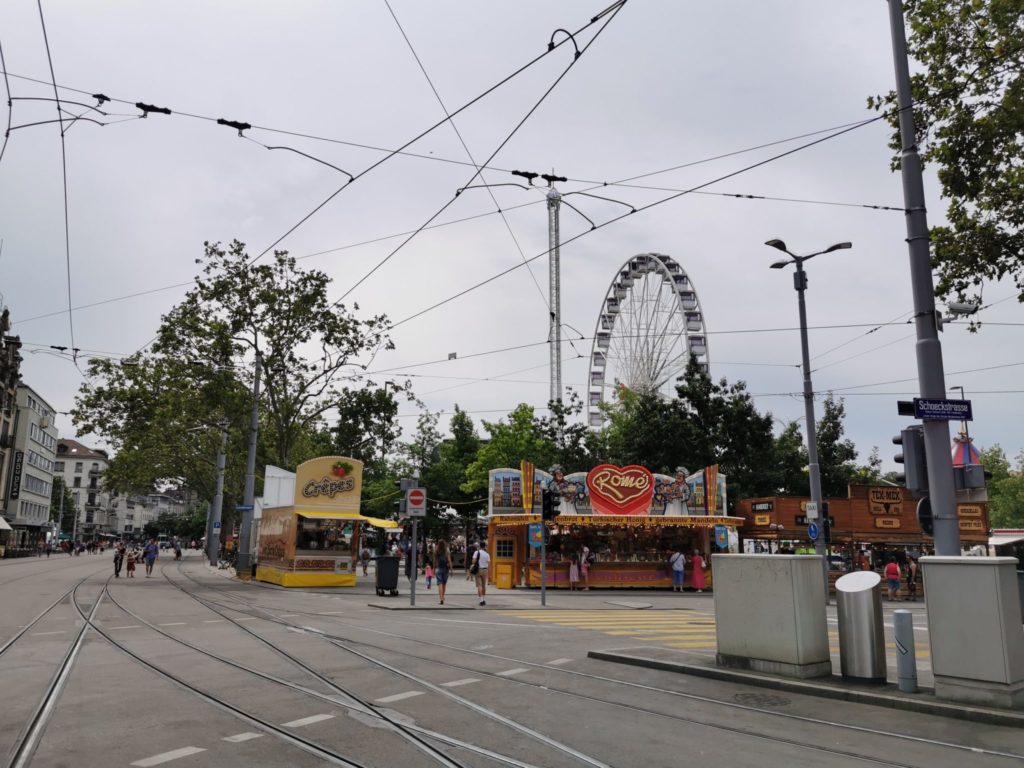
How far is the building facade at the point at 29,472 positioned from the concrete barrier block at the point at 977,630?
2917 inches

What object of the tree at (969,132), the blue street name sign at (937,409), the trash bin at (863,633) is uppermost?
the tree at (969,132)

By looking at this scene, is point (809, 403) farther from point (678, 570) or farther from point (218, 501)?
point (218, 501)

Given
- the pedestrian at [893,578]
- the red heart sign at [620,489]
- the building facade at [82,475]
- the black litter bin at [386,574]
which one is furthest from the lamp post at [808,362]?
the building facade at [82,475]

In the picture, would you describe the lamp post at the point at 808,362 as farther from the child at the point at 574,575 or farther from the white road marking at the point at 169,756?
the white road marking at the point at 169,756

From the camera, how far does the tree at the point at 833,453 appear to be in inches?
1879

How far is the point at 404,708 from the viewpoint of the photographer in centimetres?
800

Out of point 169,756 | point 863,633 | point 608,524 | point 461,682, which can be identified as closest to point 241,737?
point 169,756

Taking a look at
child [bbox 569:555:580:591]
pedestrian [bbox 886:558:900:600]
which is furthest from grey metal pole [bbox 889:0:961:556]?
child [bbox 569:555:580:591]

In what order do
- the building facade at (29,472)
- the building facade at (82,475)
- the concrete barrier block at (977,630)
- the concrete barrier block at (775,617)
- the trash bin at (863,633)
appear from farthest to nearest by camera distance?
the building facade at (82,475) < the building facade at (29,472) < the concrete barrier block at (775,617) < the trash bin at (863,633) < the concrete barrier block at (977,630)

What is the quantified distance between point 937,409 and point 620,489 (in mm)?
23745

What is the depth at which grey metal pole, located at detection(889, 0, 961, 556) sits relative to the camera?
8.84 m

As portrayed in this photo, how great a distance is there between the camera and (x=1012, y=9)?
12.3 meters

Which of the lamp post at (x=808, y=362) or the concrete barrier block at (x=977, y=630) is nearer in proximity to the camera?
the concrete barrier block at (x=977, y=630)

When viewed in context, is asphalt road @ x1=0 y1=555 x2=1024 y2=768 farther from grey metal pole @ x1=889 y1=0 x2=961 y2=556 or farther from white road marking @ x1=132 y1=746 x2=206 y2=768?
grey metal pole @ x1=889 y1=0 x2=961 y2=556
